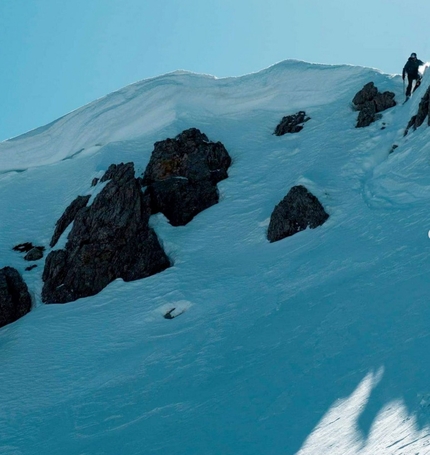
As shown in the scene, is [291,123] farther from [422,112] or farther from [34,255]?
[34,255]

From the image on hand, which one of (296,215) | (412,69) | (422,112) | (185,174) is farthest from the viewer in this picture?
(412,69)

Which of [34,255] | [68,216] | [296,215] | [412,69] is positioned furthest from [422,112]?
[34,255]

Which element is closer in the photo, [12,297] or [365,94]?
[12,297]

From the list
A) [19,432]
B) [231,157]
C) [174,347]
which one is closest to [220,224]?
[231,157]

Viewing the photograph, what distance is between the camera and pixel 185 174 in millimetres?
25250

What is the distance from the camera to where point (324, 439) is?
6391 millimetres

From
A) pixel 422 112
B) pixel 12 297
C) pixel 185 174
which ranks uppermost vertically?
pixel 185 174

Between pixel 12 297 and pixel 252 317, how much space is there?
35.5ft

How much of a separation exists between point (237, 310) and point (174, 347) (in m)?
1.94

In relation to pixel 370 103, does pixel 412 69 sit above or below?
above

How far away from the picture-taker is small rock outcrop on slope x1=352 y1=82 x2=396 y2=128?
2619 cm

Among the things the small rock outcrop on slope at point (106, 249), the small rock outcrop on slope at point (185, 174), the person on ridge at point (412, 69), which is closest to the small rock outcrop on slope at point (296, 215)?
the small rock outcrop on slope at point (106, 249)

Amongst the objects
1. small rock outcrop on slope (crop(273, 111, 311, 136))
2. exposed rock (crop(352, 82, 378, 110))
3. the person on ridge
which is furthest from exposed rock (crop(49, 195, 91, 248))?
the person on ridge

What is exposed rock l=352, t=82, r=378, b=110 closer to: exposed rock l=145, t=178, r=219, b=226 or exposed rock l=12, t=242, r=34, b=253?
exposed rock l=145, t=178, r=219, b=226
